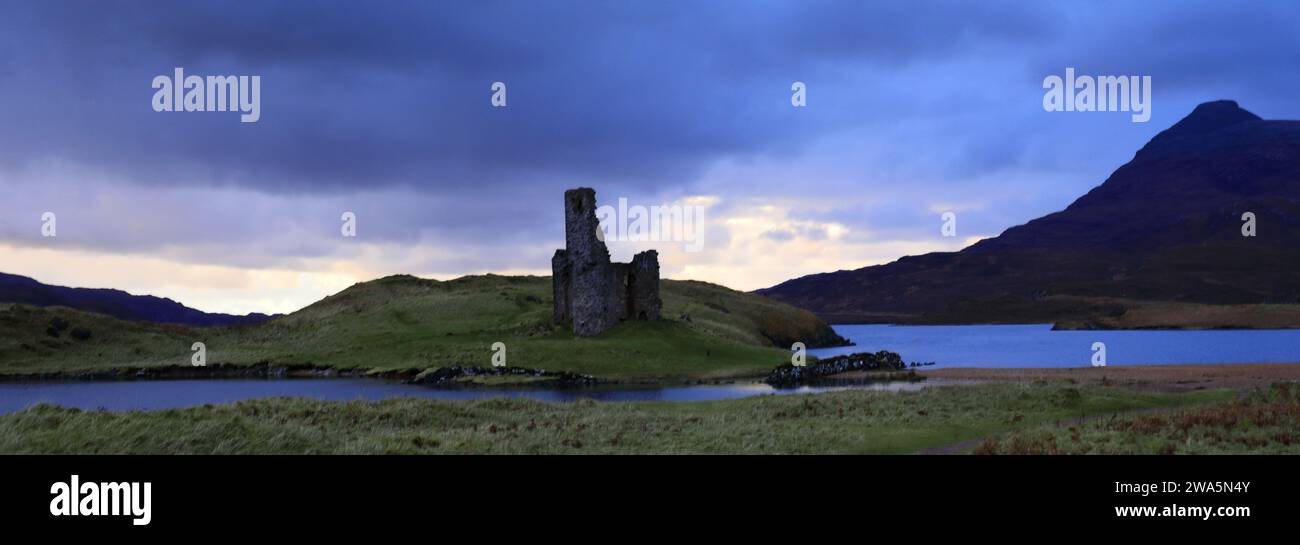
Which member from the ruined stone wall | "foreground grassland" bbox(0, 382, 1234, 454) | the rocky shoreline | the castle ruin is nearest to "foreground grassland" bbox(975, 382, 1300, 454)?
"foreground grassland" bbox(0, 382, 1234, 454)

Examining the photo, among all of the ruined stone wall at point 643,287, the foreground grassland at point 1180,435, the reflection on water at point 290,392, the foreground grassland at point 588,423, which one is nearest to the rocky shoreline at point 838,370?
the reflection on water at point 290,392

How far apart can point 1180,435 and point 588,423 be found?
16456 mm

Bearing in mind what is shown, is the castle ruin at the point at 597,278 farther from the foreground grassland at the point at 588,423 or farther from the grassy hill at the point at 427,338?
the foreground grassland at the point at 588,423

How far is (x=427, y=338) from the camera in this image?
83.8 metres

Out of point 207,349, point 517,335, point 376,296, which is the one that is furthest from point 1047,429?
point 376,296

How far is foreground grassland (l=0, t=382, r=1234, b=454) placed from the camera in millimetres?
19922

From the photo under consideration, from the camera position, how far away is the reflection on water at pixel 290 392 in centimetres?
4769

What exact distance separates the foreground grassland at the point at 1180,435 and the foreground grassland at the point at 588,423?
10.3ft

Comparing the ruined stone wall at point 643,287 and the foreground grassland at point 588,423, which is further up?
the ruined stone wall at point 643,287

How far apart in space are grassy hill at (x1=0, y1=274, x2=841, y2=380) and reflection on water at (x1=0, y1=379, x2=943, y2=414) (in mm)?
8978

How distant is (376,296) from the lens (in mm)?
123188
